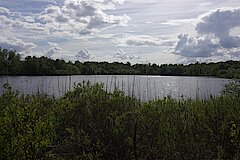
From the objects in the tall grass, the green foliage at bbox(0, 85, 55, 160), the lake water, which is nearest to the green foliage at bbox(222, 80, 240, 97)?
the lake water

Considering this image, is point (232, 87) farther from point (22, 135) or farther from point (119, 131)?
point (22, 135)

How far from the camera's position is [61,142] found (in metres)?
7.50

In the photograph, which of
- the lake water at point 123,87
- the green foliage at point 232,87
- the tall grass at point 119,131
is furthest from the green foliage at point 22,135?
the green foliage at point 232,87

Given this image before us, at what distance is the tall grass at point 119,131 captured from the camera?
5898 millimetres

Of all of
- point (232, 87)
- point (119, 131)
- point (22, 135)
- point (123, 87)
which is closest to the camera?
point (22, 135)

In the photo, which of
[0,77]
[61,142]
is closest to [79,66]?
[0,77]

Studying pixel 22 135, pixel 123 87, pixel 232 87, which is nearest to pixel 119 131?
pixel 22 135

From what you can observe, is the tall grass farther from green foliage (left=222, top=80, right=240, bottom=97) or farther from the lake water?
green foliage (left=222, top=80, right=240, bottom=97)

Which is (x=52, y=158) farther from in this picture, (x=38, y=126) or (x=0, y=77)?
(x=0, y=77)

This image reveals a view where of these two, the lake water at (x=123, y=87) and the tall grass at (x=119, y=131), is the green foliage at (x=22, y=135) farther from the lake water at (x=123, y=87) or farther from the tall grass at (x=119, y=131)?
the lake water at (x=123, y=87)

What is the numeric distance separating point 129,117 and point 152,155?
2.86ft

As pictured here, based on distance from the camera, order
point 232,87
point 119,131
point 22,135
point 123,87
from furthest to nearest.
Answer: point 232,87 → point 123,87 → point 119,131 → point 22,135

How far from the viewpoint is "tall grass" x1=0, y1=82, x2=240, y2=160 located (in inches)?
232

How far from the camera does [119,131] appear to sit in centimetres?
667
